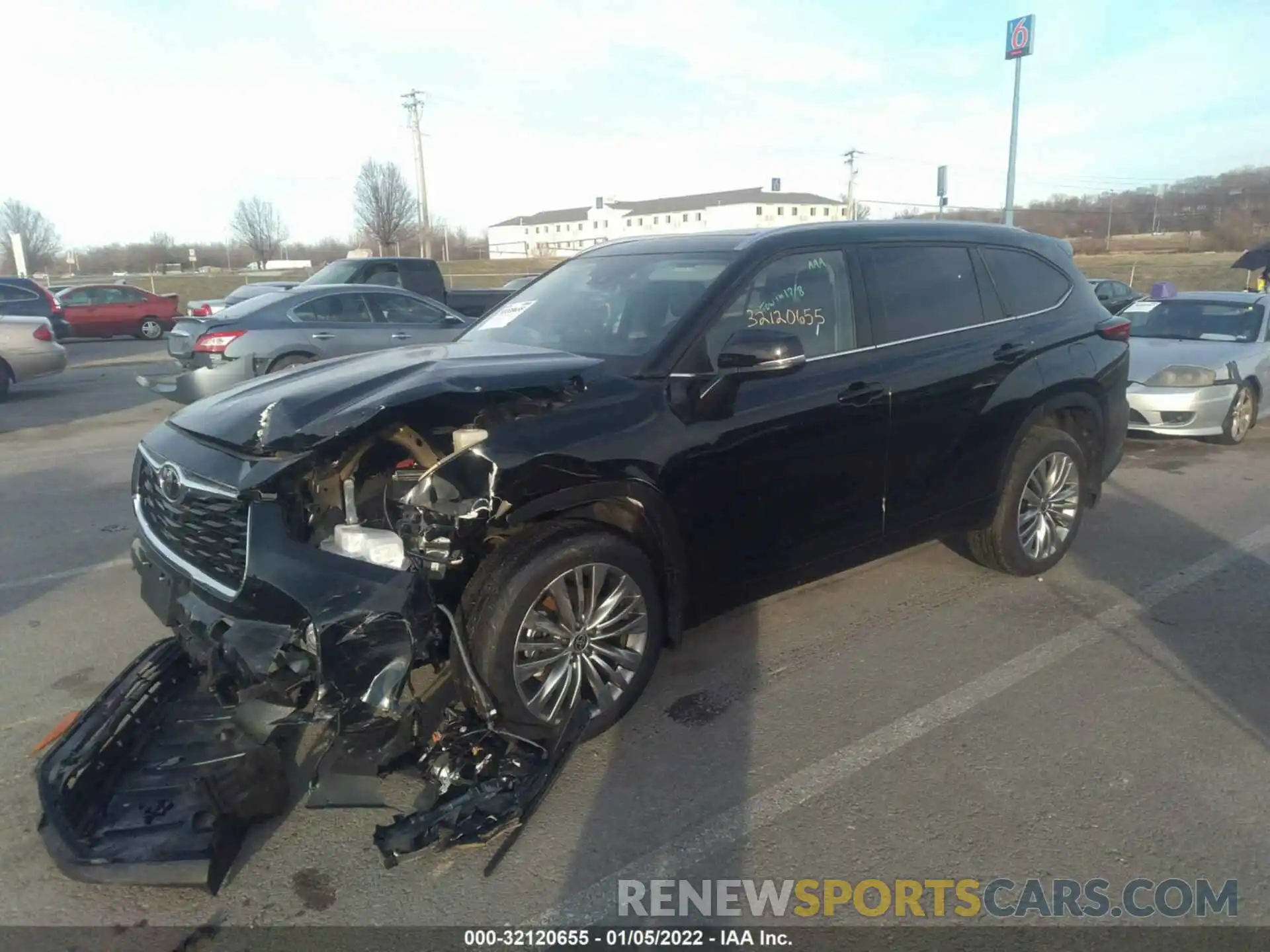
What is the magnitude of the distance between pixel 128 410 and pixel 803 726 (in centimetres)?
1119

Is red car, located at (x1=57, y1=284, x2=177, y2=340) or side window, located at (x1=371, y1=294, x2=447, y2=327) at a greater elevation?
side window, located at (x1=371, y1=294, x2=447, y2=327)

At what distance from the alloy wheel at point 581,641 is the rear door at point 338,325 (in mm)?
7895

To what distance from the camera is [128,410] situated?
11984mm

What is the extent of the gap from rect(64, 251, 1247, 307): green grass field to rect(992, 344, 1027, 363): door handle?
2038 cm

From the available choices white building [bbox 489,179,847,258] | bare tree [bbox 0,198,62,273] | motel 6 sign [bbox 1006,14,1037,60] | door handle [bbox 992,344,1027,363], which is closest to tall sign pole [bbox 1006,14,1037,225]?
motel 6 sign [bbox 1006,14,1037,60]

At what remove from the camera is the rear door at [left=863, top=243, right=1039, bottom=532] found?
4.41 meters

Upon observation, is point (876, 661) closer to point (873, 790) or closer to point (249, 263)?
point (873, 790)

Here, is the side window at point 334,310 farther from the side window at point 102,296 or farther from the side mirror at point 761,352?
the side window at point 102,296

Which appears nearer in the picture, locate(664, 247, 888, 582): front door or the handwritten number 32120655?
locate(664, 247, 888, 582): front door

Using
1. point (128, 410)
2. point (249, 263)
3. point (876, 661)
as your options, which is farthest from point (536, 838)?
point (249, 263)

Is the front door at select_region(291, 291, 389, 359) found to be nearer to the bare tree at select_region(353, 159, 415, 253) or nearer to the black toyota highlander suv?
the black toyota highlander suv

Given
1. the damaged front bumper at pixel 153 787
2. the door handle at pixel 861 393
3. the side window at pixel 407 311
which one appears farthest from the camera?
the side window at pixel 407 311

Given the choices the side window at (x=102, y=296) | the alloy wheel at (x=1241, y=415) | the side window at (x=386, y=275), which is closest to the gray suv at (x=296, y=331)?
the side window at (x=386, y=275)

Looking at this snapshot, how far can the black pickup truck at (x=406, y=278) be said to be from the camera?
50.7 feet
